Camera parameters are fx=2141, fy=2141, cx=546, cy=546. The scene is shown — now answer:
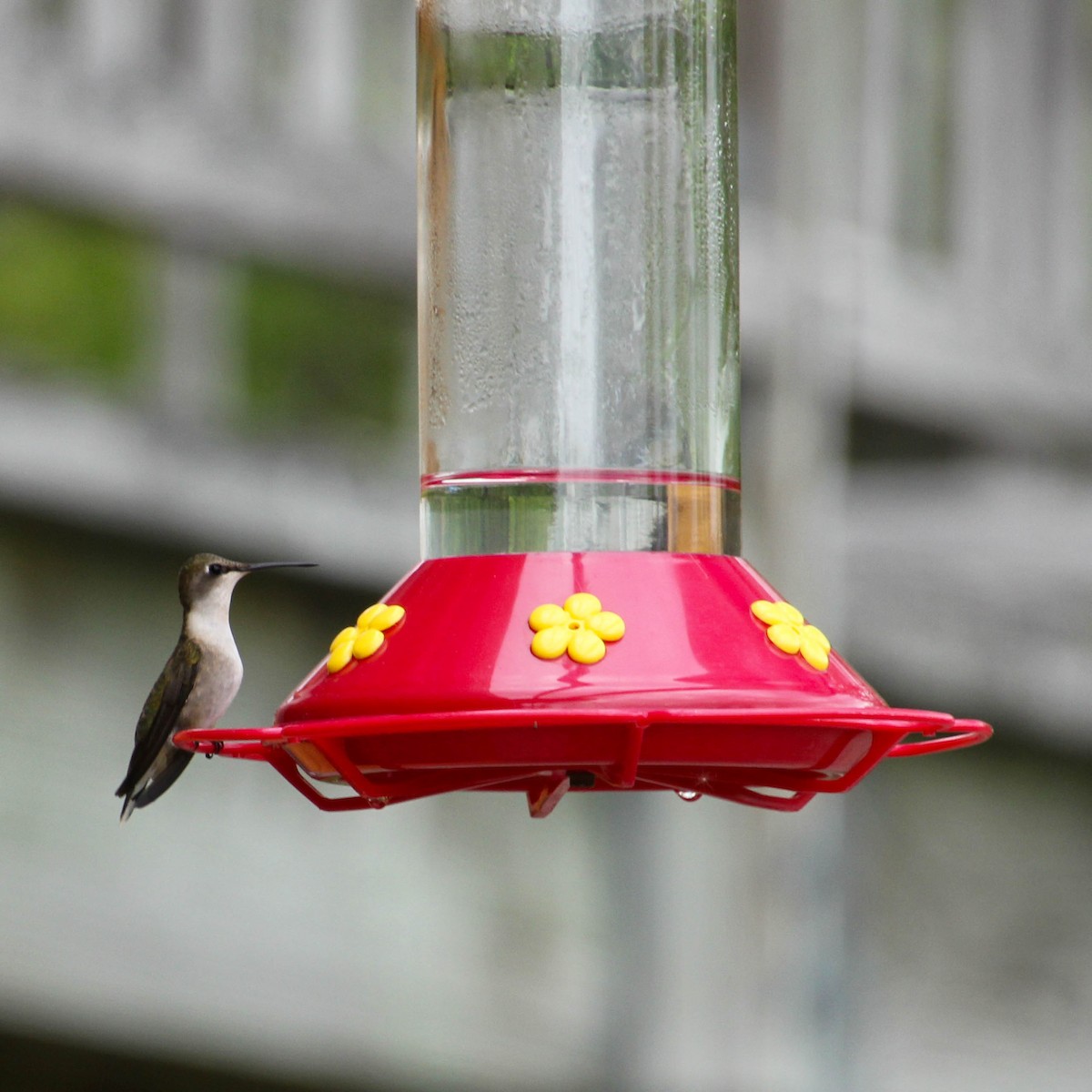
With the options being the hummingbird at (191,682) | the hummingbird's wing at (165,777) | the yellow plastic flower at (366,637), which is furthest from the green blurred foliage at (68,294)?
the yellow plastic flower at (366,637)

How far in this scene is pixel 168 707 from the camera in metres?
3.88

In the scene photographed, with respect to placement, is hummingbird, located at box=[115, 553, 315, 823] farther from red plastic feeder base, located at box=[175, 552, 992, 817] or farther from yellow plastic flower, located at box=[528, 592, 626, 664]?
yellow plastic flower, located at box=[528, 592, 626, 664]

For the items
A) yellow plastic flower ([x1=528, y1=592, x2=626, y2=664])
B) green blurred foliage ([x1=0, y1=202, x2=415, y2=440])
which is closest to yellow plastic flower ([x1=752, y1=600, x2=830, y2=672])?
yellow plastic flower ([x1=528, y1=592, x2=626, y2=664])

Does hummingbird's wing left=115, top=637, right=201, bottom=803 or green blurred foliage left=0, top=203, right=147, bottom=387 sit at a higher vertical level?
green blurred foliage left=0, top=203, right=147, bottom=387

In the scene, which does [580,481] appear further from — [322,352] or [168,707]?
[322,352]

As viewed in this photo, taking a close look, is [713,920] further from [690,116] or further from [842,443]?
[690,116]

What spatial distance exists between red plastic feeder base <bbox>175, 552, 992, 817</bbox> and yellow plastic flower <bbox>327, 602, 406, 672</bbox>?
0.05ft

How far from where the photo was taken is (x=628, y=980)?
6621 mm

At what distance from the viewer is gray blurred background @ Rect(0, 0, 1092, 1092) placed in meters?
5.46

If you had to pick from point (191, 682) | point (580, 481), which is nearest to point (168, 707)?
point (191, 682)

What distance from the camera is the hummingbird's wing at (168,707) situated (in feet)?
12.6

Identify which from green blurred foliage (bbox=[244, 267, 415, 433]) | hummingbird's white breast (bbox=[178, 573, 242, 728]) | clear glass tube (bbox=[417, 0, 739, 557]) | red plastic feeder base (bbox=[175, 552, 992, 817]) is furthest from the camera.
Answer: green blurred foliage (bbox=[244, 267, 415, 433])

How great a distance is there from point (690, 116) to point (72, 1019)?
317cm

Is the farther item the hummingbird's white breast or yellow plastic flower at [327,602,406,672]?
the hummingbird's white breast
